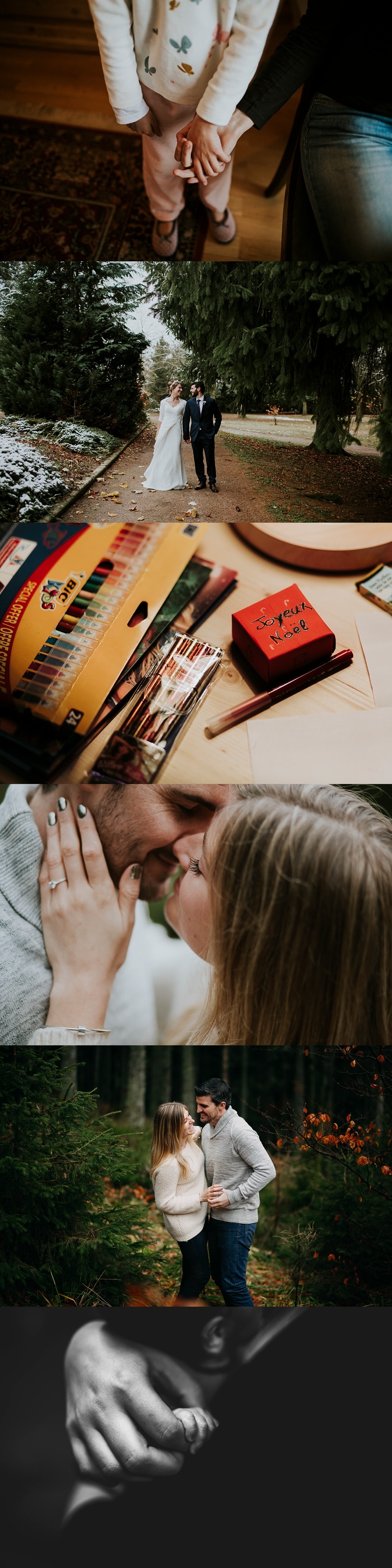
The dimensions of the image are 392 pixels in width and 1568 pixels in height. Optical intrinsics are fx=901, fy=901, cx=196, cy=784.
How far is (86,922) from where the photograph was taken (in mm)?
2402

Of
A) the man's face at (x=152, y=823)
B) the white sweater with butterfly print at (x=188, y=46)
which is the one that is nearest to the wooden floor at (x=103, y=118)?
the white sweater with butterfly print at (x=188, y=46)

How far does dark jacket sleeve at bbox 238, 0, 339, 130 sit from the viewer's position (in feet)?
7.42

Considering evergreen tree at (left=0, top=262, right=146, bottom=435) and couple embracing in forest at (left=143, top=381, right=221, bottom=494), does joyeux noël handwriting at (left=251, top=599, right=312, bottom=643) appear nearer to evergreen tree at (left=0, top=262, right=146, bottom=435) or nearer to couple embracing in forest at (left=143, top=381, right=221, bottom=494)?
couple embracing in forest at (left=143, top=381, right=221, bottom=494)

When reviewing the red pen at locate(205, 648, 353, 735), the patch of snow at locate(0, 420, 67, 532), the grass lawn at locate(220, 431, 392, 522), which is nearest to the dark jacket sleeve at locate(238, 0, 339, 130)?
the grass lawn at locate(220, 431, 392, 522)

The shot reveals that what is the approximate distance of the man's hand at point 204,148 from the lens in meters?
2.29

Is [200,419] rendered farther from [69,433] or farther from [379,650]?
[379,650]

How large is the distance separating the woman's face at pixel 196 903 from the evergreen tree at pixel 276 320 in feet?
3.92

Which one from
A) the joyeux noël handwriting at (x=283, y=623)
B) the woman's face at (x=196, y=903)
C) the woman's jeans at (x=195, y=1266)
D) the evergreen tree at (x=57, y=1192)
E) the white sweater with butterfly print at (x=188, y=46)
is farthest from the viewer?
the evergreen tree at (x=57, y=1192)

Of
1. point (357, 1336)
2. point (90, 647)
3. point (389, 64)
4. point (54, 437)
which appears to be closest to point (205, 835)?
point (90, 647)

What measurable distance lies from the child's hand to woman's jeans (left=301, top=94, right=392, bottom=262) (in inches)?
117

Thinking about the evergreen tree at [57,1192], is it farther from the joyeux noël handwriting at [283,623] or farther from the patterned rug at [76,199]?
the patterned rug at [76,199]

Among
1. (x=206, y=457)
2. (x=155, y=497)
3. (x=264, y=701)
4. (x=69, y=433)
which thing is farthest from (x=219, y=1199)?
(x=69, y=433)

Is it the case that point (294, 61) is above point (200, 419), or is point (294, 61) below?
above

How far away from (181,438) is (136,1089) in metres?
1.79
